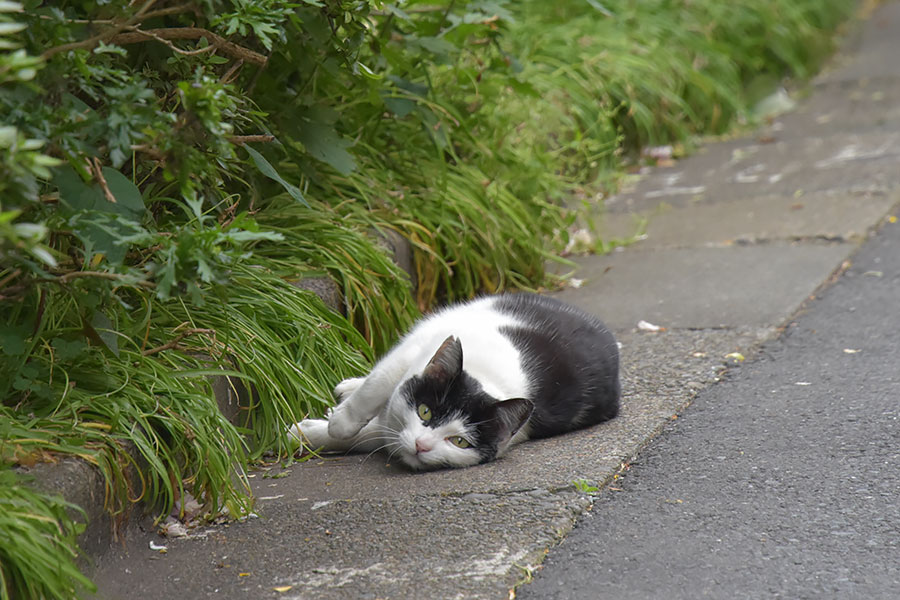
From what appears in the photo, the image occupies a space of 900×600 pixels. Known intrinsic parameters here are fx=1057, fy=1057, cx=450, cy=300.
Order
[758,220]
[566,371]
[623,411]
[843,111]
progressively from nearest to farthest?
1. [566,371]
2. [623,411]
3. [758,220]
4. [843,111]

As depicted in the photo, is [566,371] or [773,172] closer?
[566,371]

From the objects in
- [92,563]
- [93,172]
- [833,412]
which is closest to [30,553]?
[92,563]

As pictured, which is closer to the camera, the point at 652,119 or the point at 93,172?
the point at 93,172

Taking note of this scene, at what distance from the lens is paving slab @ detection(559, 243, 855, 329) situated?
3883 mm

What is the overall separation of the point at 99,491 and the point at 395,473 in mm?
796

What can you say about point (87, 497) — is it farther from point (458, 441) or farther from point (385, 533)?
point (458, 441)

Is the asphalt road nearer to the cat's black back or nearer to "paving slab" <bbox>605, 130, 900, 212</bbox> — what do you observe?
the cat's black back

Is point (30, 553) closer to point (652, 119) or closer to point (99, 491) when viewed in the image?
point (99, 491)

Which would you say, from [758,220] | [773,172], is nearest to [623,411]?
[758,220]

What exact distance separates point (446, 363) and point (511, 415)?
212 mm

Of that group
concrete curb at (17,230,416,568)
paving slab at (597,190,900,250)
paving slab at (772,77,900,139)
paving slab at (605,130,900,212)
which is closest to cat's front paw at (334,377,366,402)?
concrete curb at (17,230,416,568)

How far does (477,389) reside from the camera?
2.73 metres

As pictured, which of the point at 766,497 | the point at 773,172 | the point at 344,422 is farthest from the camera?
the point at 773,172

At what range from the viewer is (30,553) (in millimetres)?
1860
